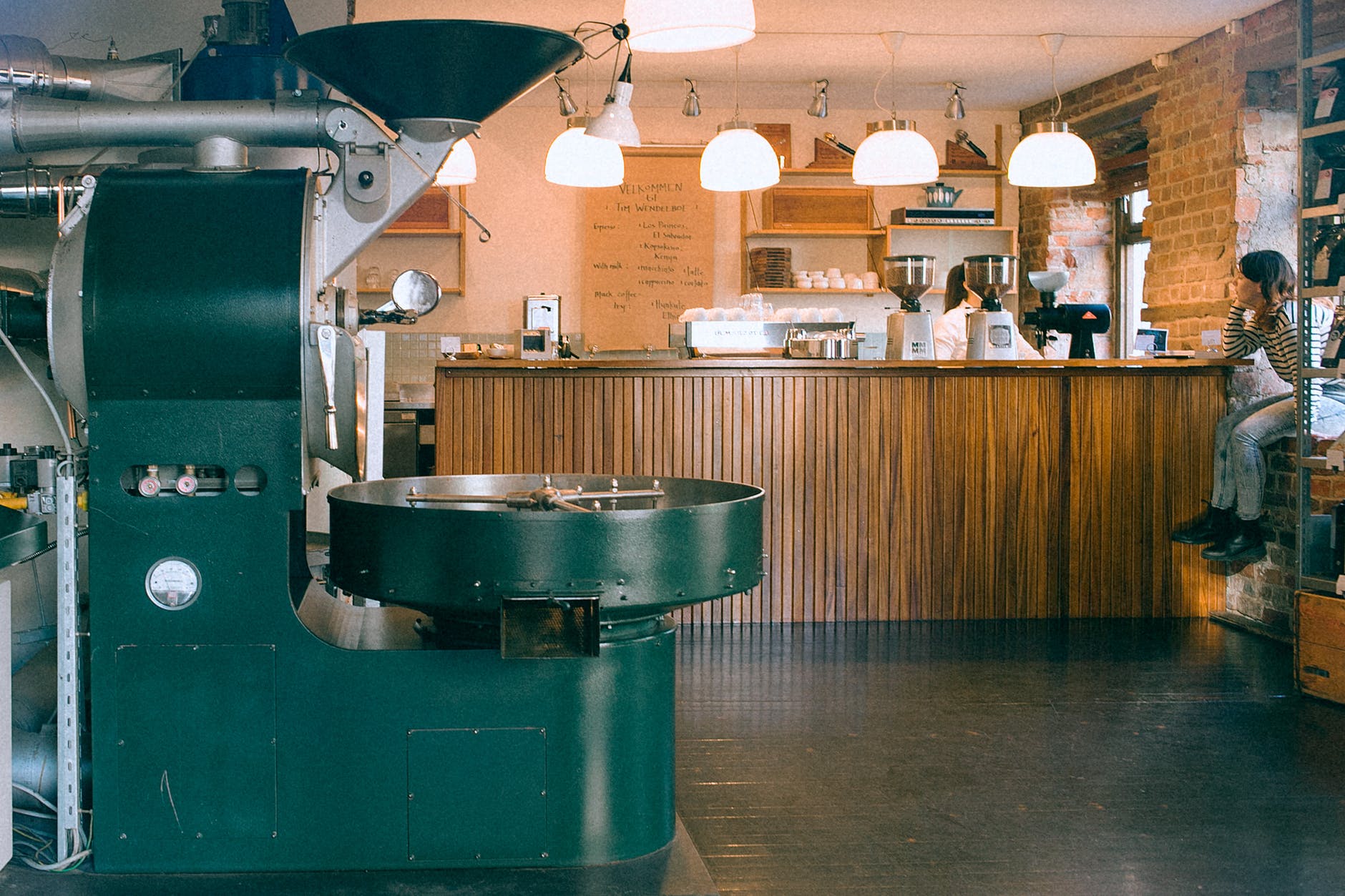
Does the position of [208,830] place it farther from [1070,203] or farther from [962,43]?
[1070,203]

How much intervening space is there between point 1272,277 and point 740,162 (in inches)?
93.9

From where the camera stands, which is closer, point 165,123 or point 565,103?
point 165,123

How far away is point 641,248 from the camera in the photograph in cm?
849

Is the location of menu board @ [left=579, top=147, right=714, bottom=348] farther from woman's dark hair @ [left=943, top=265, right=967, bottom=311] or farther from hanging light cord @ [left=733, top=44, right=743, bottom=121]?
woman's dark hair @ [left=943, top=265, right=967, bottom=311]

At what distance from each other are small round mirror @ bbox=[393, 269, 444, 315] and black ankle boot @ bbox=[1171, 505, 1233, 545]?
3.98m

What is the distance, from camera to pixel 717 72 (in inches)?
311

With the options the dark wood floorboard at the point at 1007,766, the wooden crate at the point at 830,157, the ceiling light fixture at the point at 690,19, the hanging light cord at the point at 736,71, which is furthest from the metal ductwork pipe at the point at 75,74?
the wooden crate at the point at 830,157

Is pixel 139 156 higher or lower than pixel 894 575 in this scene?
higher

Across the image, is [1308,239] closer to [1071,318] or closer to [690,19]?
[1071,318]

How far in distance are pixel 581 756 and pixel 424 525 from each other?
0.57 metres

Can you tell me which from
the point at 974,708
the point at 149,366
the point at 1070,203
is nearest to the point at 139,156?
the point at 149,366

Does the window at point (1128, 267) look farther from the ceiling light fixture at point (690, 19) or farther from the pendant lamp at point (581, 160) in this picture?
the ceiling light fixture at point (690, 19)

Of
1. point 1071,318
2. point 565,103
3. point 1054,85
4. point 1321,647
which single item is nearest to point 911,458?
point 1071,318

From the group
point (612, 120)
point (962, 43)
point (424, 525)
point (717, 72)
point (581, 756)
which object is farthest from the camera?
point (717, 72)
